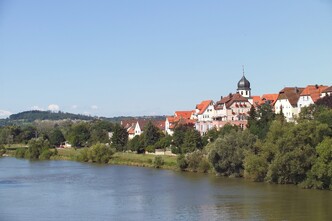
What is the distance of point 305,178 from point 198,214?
9839 mm

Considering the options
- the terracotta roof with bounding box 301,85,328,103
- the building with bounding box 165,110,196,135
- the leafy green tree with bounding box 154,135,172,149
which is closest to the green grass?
the leafy green tree with bounding box 154,135,172,149

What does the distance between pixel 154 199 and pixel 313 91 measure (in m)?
26.7

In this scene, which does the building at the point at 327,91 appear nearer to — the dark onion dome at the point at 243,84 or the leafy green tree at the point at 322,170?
the dark onion dome at the point at 243,84

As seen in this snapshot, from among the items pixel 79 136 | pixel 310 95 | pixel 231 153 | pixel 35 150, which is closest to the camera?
pixel 231 153

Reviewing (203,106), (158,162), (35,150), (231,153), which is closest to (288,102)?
(203,106)

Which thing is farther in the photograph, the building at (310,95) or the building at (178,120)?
the building at (178,120)

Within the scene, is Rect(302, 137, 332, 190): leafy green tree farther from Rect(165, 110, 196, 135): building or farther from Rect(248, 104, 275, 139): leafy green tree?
Rect(165, 110, 196, 135): building

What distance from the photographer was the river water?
23.1 m

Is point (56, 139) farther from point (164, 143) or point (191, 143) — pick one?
point (191, 143)

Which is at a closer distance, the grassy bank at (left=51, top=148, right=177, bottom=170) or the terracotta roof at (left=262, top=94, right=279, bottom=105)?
the grassy bank at (left=51, top=148, right=177, bottom=170)

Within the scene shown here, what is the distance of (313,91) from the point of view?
162 feet

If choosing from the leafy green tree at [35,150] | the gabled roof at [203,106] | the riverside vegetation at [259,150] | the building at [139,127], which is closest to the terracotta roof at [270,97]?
the gabled roof at [203,106]

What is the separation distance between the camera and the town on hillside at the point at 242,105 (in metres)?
49.7

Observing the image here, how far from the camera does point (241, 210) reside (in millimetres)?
23969
